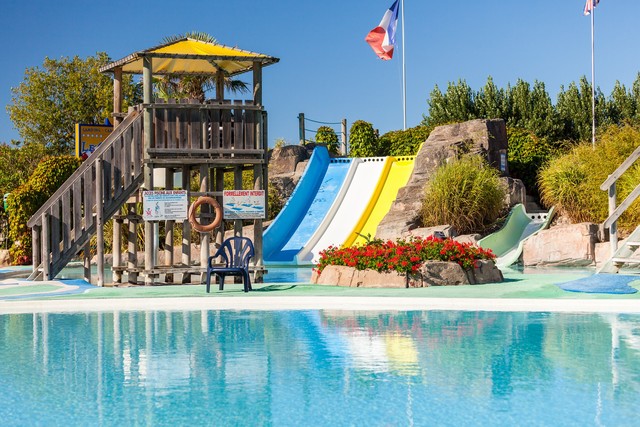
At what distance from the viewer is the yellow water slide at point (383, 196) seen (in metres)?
25.6

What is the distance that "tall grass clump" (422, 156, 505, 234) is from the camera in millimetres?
23266

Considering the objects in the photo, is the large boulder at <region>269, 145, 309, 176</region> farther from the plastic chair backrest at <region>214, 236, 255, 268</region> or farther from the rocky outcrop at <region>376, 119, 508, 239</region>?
the plastic chair backrest at <region>214, 236, 255, 268</region>

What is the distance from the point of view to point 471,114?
4741 centimetres

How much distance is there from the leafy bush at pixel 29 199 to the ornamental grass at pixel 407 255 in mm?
11393

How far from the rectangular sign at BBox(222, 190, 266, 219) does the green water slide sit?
732 centimetres

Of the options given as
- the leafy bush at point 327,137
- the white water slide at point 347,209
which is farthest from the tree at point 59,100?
the white water slide at point 347,209

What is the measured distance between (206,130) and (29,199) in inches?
386

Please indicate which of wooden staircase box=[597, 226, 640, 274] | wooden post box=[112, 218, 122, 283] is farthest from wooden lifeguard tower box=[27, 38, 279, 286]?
wooden staircase box=[597, 226, 640, 274]

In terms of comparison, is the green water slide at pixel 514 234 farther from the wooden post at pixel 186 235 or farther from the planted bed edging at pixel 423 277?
the wooden post at pixel 186 235

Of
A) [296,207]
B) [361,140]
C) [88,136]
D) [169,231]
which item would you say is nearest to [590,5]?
[361,140]

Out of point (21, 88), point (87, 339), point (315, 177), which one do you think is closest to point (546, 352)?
point (87, 339)

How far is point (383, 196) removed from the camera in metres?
27.9

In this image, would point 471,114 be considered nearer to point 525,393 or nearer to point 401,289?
point 401,289

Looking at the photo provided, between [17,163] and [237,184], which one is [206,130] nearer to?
[237,184]
